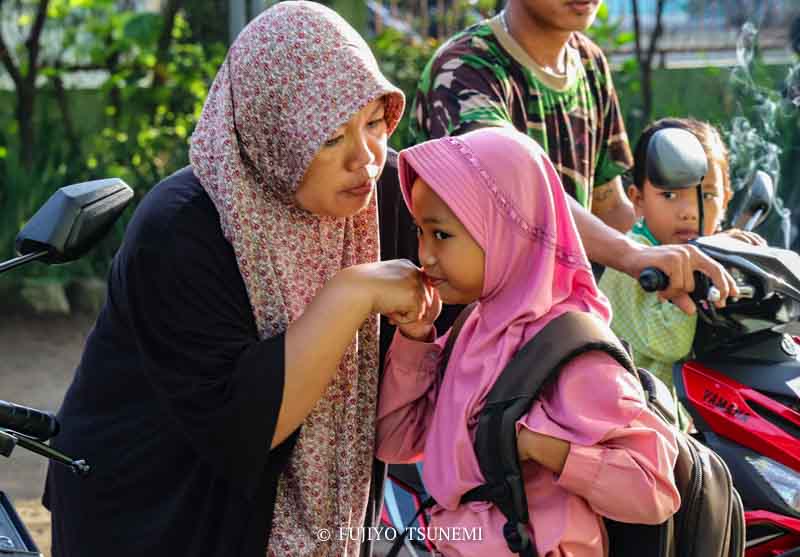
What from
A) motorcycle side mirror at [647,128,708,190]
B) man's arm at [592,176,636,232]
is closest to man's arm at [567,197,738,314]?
motorcycle side mirror at [647,128,708,190]

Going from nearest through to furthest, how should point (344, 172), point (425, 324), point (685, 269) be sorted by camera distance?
1. point (344, 172)
2. point (425, 324)
3. point (685, 269)

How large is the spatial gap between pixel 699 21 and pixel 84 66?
167 inches

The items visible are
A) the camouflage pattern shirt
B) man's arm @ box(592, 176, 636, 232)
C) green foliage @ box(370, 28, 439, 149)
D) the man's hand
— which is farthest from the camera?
green foliage @ box(370, 28, 439, 149)

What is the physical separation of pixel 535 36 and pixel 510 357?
1230 millimetres

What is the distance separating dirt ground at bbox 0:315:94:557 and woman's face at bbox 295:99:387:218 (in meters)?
2.96

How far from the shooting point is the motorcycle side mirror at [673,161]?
2.49 m

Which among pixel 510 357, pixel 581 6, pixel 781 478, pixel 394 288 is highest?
pixel 581 6

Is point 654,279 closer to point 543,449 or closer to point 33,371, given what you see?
point 543,449

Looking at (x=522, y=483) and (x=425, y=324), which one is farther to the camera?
(x=425, y=324)

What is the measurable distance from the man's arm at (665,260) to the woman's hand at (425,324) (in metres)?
0.48

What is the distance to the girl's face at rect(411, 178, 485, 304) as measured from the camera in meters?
2.13

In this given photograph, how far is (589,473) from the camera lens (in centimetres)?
196

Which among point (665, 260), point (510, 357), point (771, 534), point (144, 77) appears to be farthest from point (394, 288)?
point (144, 77)

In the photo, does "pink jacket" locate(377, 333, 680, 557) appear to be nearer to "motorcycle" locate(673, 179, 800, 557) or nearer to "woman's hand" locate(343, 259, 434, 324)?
"woman's hand" locate(343, 259, 434, 324)
